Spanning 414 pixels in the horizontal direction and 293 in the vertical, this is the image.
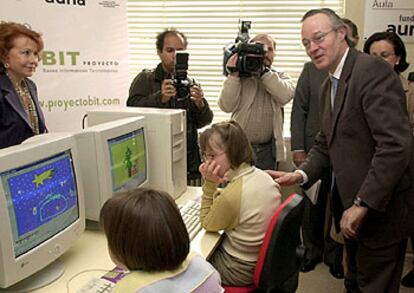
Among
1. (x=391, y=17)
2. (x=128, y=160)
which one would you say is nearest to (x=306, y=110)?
(x=391, y=17)

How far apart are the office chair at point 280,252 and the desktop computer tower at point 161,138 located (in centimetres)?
64

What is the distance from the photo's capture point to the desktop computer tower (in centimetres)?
204

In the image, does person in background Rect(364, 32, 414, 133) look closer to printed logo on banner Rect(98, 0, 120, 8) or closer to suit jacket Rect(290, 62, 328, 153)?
suit jacket Rect(290, 62, 328, 153)

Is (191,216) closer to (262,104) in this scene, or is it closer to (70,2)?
(262,104)

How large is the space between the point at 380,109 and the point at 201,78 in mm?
2162

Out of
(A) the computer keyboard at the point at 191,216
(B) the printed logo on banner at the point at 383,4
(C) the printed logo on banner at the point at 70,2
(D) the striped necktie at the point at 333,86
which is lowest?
(A) the computer keyboard at the point at 191,216

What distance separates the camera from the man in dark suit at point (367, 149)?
1688 millimetres

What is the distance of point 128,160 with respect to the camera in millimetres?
1838

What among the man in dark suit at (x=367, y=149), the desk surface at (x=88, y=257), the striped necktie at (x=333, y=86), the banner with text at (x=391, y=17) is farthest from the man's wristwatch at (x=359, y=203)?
the banner with text at (x=391, y=17)

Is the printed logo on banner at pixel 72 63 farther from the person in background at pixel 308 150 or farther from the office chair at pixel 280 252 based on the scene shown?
the office chair at pixel 280 252

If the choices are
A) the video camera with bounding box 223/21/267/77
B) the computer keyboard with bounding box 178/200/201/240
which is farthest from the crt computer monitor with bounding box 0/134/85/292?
the video camera with bounding box 223/21/267/77

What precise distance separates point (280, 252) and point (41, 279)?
0.80m

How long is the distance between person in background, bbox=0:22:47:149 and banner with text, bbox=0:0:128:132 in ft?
0.83

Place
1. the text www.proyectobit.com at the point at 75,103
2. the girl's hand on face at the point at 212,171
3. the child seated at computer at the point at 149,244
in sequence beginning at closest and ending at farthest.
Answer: the child seated at computer at the point at 149,244 < the girl's hand on face at the point at 212,171 < the text www.proyectobit.com at the point at 75,103
